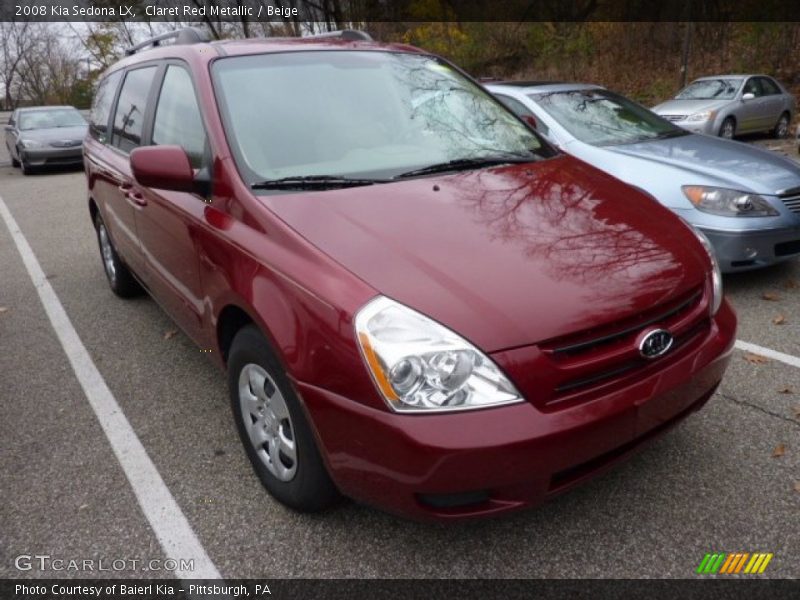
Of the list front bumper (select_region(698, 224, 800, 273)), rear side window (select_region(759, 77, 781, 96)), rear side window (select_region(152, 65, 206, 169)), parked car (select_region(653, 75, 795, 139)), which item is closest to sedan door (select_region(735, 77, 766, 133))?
parked car (select_region(653, 75, 795, 139))

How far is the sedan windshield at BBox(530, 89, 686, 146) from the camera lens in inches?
213

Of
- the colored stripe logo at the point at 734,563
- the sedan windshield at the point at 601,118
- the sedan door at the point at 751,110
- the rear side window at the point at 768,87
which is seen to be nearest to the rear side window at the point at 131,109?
the sedan windshield at the point at 601,118

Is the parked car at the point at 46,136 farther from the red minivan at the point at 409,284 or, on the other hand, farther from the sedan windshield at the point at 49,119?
the red minivan at the point at 409,284

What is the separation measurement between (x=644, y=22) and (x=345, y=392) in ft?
79.8

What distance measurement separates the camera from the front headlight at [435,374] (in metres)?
1.93

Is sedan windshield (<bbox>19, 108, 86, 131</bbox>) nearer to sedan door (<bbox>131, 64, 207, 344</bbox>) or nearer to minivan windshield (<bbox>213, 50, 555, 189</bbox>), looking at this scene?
sedan door (<bbox>131, 64, 207, 344</bbox>)

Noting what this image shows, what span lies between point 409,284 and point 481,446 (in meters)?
0.54

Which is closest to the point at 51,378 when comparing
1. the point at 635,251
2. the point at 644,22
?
the point at 635,251

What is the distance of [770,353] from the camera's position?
3.69 m

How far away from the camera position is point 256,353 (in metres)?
2.43

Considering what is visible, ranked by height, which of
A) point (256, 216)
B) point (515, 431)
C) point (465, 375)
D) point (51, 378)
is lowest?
point (51, 378)

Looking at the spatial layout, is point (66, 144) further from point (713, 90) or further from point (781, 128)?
point (781, 128)

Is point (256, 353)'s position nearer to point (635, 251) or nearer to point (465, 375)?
point (465, 375)

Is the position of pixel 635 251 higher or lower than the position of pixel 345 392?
higher
